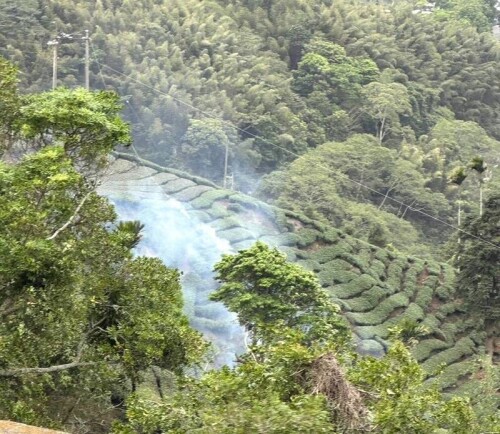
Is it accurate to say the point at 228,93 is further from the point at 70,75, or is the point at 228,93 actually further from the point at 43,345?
the point at 43,345

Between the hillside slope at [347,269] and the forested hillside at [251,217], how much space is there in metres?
0.08

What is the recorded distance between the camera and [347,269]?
26.6 metres

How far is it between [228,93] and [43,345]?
3129 centimetres

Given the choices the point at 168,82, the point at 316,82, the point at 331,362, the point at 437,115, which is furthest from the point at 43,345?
the point at 437,115

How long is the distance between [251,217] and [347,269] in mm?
3658

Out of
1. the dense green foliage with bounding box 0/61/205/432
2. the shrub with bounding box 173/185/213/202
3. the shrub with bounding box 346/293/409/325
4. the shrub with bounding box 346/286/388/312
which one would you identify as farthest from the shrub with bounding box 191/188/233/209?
the dense green foliage with bounding box 0/61/205/432

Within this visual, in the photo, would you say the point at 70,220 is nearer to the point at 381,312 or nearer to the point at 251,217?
the point at 381,312

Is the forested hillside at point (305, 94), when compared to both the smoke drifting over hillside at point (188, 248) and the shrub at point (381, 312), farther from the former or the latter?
the smoke drifting over hillside at point (188, 248)

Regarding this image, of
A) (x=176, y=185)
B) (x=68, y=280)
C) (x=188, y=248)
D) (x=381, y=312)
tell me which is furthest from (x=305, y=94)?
(x=68, y=280)

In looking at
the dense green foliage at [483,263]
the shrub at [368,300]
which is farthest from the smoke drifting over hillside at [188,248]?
the dense green foliage at [483,263]

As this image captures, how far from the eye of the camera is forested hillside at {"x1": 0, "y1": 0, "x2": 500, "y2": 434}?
6.93 m

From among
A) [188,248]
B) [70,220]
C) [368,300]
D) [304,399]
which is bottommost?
[368,300]

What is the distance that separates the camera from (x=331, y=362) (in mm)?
6461

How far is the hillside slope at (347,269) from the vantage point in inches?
945
